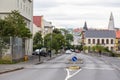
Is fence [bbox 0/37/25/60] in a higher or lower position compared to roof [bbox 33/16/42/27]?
lower

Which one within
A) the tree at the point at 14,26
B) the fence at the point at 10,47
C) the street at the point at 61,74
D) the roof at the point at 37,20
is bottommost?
the street at the point at 61,74

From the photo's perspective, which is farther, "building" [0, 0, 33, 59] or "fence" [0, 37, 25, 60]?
"building" [0, 0, 33, 59]

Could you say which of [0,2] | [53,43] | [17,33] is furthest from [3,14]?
[53,43]

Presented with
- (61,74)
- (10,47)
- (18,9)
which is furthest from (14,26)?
(61,74)

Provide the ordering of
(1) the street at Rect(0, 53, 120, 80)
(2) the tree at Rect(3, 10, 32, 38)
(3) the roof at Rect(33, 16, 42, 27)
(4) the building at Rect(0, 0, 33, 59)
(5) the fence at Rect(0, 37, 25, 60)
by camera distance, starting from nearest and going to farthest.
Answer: (1) the street at Rect(0, 53, 120, 80), (5) the fence at Rect(0, 37, 25, 60), (2) the tree at Rect(3, 10, 32, 38), (4) the building at Rect(0, 0, 33, 59), (3) the roof at Rect(33, 16, 42, 27)

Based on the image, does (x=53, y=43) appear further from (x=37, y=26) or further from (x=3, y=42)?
(x=3, y=42)

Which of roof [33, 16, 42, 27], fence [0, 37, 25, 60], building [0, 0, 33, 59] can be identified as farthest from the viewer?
roof [33, 16, 42, 27]

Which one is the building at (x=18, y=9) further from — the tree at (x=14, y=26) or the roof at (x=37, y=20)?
the roof at (x=37, y=20)

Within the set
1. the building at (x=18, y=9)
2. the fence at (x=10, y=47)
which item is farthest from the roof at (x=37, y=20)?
the fence at (x=10, y=47)

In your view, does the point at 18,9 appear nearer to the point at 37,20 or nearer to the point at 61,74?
the point at 61,74

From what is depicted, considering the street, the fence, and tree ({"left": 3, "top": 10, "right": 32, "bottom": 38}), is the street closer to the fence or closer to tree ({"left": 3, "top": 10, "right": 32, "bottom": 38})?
the fence

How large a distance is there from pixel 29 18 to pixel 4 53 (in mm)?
35342

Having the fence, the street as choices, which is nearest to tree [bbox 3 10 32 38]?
the fence

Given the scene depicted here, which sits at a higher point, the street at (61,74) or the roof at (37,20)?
the roof at (37,20)
